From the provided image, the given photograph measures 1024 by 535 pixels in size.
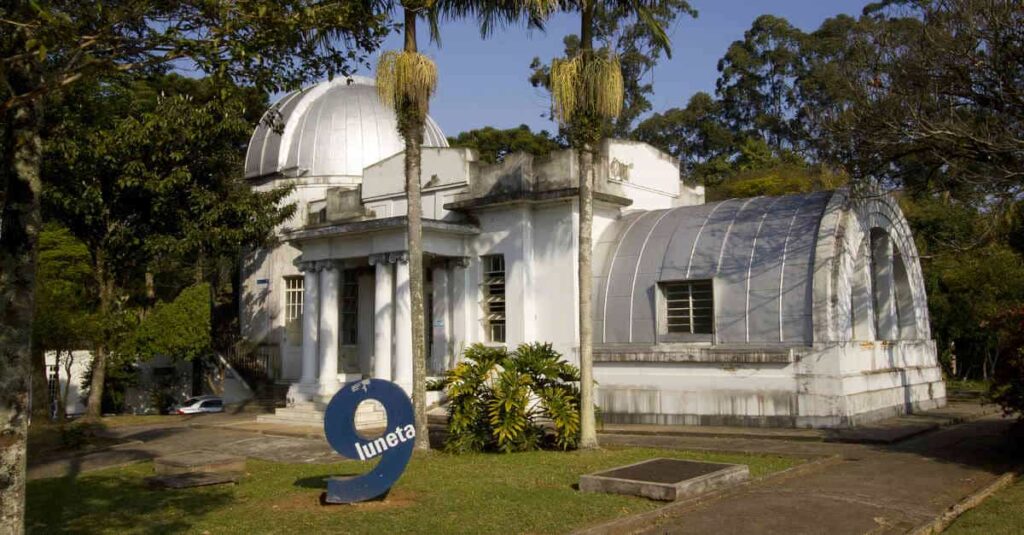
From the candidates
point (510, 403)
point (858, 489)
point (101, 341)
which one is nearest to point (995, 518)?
point (858, 489)

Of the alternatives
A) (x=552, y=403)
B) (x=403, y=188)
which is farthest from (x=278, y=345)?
(x=552, y=403)

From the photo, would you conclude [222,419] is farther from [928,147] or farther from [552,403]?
[928,147]

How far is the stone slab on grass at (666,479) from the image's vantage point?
10.6 m

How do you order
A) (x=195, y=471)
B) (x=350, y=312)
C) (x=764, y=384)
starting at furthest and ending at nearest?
1. (x=350, y=312)
2. (x=764, y=384)
3. (x=195, y=471)

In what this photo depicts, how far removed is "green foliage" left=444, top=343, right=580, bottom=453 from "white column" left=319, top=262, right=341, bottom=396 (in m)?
8.75

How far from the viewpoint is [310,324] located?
24.7m

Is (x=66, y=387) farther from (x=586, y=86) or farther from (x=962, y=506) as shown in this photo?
(x=962, y=506)

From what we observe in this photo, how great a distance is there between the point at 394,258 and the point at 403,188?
3.44 m

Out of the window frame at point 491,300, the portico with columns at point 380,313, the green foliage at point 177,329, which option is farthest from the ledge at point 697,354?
the green foliage at point 177,329

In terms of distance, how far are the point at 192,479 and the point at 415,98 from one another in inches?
298

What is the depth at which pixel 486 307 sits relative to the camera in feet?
77.8

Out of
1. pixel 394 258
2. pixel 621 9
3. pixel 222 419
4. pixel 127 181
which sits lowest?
pixel 222 419

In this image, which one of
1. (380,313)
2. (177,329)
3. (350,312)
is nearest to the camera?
(380,313)

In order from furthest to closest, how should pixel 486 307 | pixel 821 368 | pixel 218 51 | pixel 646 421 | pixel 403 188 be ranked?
pixel 403 188
pixel 486 307
pixel 646 421
pixel 821 368
pixel 218 51
